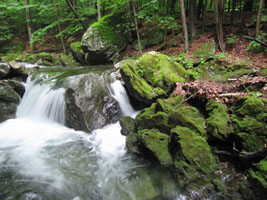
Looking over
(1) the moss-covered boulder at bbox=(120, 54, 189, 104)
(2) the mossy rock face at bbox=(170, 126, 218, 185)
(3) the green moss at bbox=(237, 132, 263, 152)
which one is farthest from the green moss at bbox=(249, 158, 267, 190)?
(1) the moss-covered boulder at bbox=(120, 54, 189, 104)

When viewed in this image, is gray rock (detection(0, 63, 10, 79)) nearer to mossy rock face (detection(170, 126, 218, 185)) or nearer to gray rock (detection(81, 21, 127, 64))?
gray rock (detection(81, 21, 127, 64))

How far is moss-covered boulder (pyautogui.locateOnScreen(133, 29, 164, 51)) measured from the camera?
1223 cm

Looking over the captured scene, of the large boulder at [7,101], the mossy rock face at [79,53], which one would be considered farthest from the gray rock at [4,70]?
the mossy rock face at [79,53]

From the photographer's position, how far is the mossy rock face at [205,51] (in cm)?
795

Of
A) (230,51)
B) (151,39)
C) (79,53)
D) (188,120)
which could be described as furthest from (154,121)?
(79,53)

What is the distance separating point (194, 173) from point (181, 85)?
3499 mm

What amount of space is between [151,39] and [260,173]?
11.4 m

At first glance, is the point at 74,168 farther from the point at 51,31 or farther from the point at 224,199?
the point at 51,31

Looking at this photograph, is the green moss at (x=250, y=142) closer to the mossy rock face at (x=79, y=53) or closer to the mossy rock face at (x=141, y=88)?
the mossy rock face at (x=141, y=88)

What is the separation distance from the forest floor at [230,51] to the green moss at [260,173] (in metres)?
4.94

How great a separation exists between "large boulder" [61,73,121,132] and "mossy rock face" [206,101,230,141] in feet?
12.3

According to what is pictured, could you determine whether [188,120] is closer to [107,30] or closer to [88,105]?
[88,105]

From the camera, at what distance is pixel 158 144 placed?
4.21 meters

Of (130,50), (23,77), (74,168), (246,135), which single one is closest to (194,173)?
(246,135)
